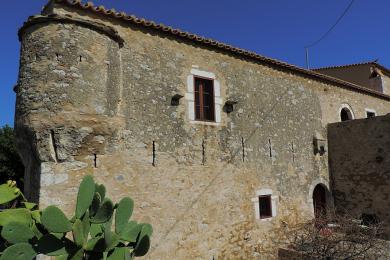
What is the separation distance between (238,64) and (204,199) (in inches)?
152

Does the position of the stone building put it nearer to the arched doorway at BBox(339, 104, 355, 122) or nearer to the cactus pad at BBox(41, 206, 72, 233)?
the arched doorway at BBox(339, 104, 355, 122)

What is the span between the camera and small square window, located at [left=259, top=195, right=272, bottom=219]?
9.16 meters

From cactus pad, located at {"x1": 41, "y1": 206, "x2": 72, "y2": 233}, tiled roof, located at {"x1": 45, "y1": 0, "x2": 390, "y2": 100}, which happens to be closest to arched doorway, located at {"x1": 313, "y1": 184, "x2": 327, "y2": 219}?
tiled roof, located at {"x1": 45, "y1": 0, "x2": 390, "y2": 100}

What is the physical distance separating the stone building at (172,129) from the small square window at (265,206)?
0.13ft

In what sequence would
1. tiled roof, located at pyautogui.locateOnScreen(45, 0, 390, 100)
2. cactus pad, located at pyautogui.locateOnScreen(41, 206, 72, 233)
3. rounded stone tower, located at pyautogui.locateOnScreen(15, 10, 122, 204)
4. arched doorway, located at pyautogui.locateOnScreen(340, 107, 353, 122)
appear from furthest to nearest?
arched doorway, located at pyautogui.locateOnScreen(340, 107, 353, 122), tiled roof, located at pyautogui.locateOnScreen(45, 0, 390, 100), rounded stone tower, located at pyautogui.locateOnScreen(15, 10, 122, 204), cactus pad, located at pyautogui.locateOnScreen(41, 206, 72, 233)

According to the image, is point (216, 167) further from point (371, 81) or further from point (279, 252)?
point (371, 81)

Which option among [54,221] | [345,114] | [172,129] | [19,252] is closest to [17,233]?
[19,252]

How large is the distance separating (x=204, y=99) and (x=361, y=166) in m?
5.92

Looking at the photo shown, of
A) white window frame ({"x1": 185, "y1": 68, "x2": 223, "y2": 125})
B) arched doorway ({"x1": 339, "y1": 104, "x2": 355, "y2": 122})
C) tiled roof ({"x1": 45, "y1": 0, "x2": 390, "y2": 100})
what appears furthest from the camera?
arched doorway ({"x1": 339, "y1": 104, "x2": 355, "y2": 122})

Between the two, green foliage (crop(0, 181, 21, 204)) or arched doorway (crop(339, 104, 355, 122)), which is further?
arched doorway (crop(339, 104, 355, 122))

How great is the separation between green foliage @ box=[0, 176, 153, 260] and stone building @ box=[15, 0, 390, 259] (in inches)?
87.6

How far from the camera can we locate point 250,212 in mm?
8734

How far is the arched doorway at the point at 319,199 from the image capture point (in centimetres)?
1080

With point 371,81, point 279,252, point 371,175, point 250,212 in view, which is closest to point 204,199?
point 250,212
